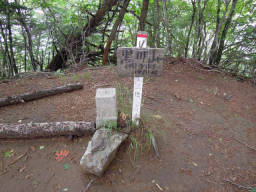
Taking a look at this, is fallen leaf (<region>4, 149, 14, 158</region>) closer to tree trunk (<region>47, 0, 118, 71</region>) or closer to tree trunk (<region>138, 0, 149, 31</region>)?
tree trunk (<region>138, 0, 149, 31</region>)

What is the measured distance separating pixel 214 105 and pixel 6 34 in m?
8.88

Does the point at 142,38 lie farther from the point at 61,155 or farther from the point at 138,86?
the point at 61,155

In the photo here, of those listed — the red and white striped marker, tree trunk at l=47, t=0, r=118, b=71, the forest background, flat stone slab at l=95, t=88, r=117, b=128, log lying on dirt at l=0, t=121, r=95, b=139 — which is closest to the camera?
the red and white striped marker

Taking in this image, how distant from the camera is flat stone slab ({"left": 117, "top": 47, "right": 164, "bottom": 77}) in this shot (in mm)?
1967

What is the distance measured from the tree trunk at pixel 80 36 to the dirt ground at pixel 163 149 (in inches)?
161

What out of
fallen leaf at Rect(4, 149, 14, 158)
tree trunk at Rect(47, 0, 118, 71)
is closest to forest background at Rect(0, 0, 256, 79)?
tree trunk at Rect(47, 0, 118, 71)

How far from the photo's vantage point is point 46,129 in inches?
94.1

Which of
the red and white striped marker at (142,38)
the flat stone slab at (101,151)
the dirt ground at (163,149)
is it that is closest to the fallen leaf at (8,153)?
the dirt ground at (163,149)

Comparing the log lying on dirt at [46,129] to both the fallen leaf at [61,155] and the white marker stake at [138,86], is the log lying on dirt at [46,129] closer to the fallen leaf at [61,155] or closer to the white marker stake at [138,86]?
the fallen leaf at [61,155]

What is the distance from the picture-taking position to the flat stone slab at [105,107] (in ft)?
7.07

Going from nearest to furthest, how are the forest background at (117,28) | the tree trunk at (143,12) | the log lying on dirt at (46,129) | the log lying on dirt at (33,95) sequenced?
the log lying on dirt at (46,129), the log lying on dirt at (33,95), the tree trunk at (143,12), the forest background at (117,28)

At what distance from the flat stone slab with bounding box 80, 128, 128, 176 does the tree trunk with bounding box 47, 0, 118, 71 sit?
557 centimetres

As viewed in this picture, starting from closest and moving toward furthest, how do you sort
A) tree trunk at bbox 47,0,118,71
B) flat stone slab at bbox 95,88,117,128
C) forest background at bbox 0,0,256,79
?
flat stone slab at bbox 95,88,117,128
forest background at bbox 0,0,256,79
tree trunk at bbox 47,0,118,71

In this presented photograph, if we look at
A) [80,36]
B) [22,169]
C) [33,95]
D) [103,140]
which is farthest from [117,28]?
[22,169]
